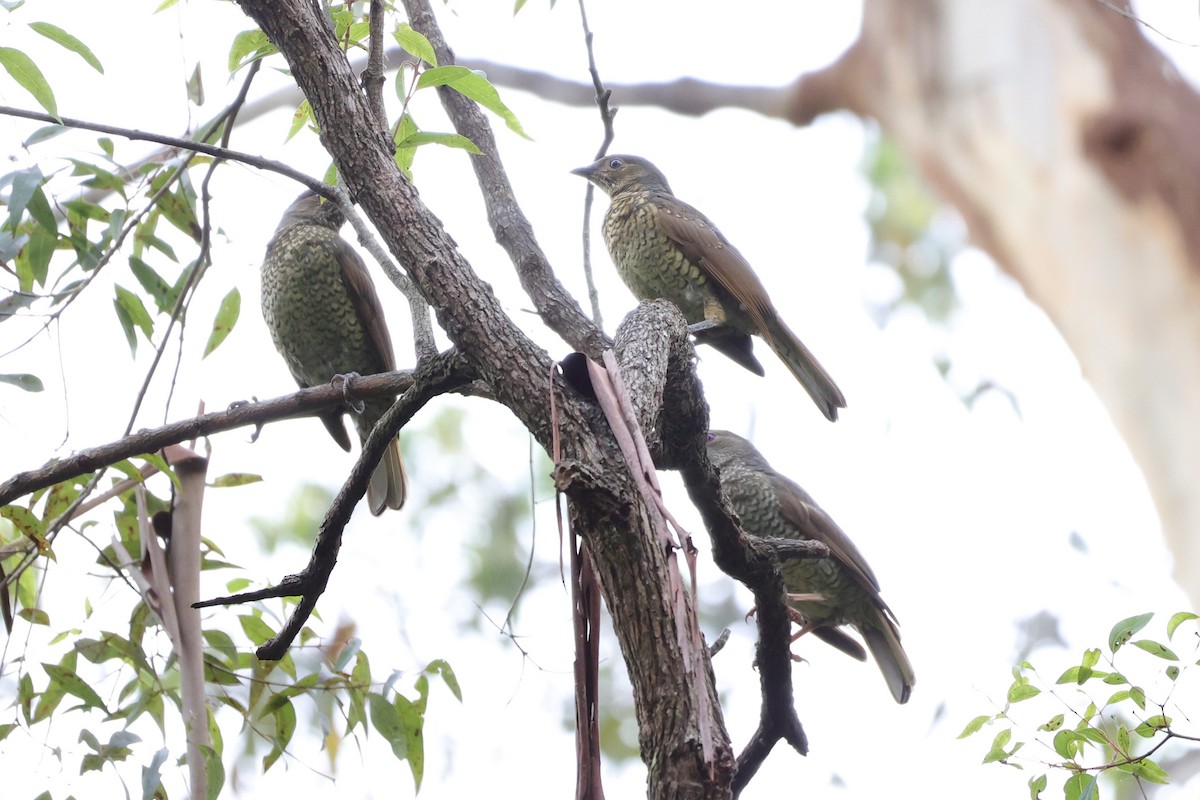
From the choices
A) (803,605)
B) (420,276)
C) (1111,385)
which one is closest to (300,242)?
(803,605)

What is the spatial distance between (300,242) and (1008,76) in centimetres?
484

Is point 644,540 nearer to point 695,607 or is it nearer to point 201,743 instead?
point 695,607

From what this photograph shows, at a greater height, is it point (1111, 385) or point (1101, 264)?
point (1101, 264)

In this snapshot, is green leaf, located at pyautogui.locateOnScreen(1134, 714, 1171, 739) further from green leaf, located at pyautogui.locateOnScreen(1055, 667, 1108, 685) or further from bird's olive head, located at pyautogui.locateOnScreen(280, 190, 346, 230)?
bird's olive head, located at pyautogui.locateOnScreen(280, 190, 346, 230)

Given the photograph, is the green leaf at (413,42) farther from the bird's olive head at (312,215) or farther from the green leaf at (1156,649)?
the bird's olive head at (312,215)

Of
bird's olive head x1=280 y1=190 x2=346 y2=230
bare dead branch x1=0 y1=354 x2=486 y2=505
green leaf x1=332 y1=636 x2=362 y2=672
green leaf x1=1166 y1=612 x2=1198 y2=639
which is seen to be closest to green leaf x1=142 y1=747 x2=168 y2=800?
green leaf x1=332 y1=636 x2=362 y2=672

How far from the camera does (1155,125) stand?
676 centimetres

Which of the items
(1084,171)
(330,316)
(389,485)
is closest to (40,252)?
(330,316)

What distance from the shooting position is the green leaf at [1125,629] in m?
2.32

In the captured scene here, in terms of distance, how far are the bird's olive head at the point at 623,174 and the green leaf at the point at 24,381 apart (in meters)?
3.01

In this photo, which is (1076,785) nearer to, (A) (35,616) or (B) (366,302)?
(A) (35,616)

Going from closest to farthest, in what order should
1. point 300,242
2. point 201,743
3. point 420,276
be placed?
point 420,276, point 201,743, point 300,242

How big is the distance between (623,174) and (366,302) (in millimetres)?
1374

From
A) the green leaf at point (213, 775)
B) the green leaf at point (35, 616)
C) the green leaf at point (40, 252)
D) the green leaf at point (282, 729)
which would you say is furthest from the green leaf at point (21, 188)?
the green leaf at point (282, 729)
